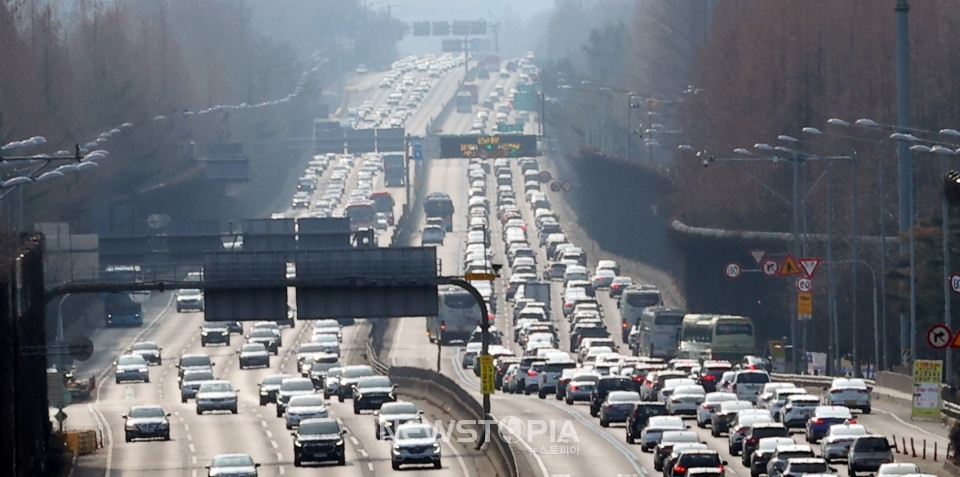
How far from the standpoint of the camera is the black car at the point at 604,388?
2741 inches

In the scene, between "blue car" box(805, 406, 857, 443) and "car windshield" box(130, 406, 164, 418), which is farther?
"car windshield" box(130, 406, 164, 418)

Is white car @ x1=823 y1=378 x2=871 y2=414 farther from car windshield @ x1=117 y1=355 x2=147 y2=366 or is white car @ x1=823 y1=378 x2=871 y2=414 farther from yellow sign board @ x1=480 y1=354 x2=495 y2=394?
car windshield @ x1=117 y1=355 x2=147 y2=366

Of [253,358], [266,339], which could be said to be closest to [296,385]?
[253,358]

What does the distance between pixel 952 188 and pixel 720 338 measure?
114 feet

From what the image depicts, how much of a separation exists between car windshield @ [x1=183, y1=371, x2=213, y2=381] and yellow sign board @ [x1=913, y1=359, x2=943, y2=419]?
35.2 meters

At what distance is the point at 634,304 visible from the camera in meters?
114

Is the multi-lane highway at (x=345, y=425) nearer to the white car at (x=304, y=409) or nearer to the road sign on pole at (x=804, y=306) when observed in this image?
the white car at (x=304, y=409)

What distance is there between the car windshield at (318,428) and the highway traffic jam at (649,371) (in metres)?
7.82

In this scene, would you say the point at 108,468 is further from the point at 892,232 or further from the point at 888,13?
the point at 888,13

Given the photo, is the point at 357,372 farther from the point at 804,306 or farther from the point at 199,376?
the point at 804,306

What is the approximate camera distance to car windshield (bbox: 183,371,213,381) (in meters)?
86.9

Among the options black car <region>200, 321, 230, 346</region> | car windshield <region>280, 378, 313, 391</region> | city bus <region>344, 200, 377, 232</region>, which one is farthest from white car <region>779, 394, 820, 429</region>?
city bus <region>344, 200, 377, 232</region>

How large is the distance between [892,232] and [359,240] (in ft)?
77.8

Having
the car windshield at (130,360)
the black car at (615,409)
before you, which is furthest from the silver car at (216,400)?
the car windshield at (130,360)
